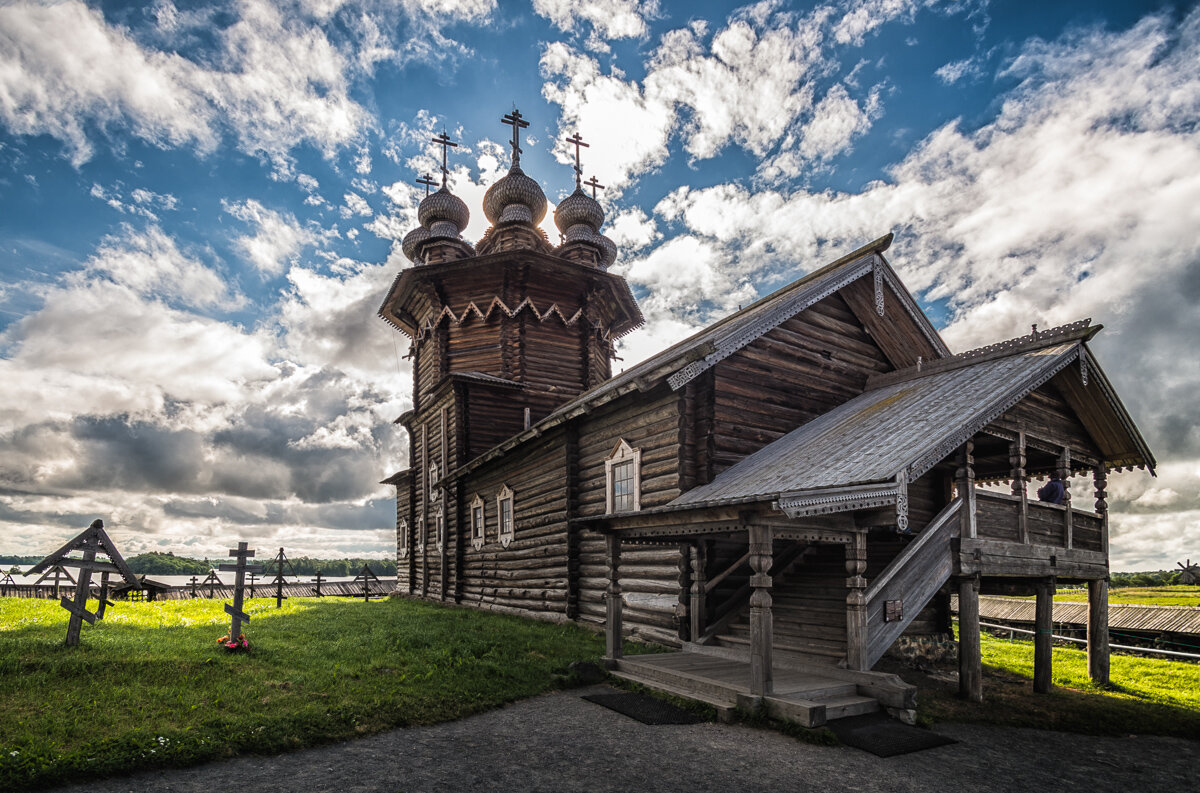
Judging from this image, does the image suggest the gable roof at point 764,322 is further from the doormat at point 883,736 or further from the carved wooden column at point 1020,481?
the doormat at point 883,736

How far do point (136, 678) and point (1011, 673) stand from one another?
15.6 metres

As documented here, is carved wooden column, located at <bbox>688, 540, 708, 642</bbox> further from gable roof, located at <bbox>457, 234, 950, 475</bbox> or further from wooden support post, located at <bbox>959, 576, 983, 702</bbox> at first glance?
wooden support post, located at <bbox>959, 576, 983, 702</bbox>

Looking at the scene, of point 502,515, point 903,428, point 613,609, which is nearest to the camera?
point 903,428

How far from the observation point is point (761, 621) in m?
8.57

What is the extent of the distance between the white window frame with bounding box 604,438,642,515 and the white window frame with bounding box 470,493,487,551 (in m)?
8.45

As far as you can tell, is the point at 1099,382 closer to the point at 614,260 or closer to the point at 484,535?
the point at 484,535

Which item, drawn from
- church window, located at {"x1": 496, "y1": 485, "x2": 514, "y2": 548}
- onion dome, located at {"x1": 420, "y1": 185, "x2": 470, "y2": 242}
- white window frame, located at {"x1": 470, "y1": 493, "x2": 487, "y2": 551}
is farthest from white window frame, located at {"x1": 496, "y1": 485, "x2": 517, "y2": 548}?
onion dome, located at {"x1": 420, "y1": 185, "x2": 470, "y2": 242}

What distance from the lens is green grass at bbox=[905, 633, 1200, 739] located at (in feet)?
31.0

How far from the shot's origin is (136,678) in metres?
8.91

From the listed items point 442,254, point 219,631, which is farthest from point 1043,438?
point 442,254

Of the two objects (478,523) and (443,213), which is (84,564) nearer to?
(478,523)

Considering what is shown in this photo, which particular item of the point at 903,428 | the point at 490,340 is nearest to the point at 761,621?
the point at 903,428

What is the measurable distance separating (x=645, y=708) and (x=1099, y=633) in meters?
10.7

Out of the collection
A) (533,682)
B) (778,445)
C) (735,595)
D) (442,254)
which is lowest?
(533,682)
